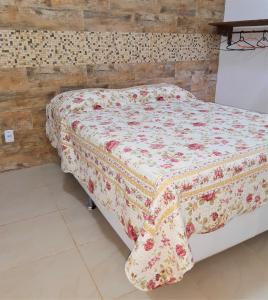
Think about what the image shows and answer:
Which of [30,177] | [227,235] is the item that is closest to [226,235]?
[227,235]

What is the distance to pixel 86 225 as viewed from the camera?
1854 millimetres

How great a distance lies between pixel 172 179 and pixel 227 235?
532 mm

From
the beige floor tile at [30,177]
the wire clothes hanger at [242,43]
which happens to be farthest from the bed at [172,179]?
the wire clothes hanger at [242,43]

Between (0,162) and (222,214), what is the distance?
210 cm

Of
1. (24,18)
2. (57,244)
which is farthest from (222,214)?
(24,18)

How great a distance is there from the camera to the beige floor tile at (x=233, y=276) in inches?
52.8

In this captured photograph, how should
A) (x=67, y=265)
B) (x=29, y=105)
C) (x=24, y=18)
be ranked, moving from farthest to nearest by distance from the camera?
1. (x=29, y=105)
2. (x=24, y=18)
3. (x=67, y=265)

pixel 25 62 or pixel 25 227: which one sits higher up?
pixel 25 62

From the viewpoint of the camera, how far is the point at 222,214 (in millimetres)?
→ 1251

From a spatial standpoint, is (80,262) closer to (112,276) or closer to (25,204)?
(112,276)

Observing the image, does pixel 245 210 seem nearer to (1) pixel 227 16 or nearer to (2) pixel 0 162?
(2) pixel 0 162

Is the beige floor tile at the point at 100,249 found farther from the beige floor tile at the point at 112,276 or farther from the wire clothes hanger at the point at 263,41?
the wire clothes hanger at the point at 263,41

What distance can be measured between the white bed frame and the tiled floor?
0.16 meters

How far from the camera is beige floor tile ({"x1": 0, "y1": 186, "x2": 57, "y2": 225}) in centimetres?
194
